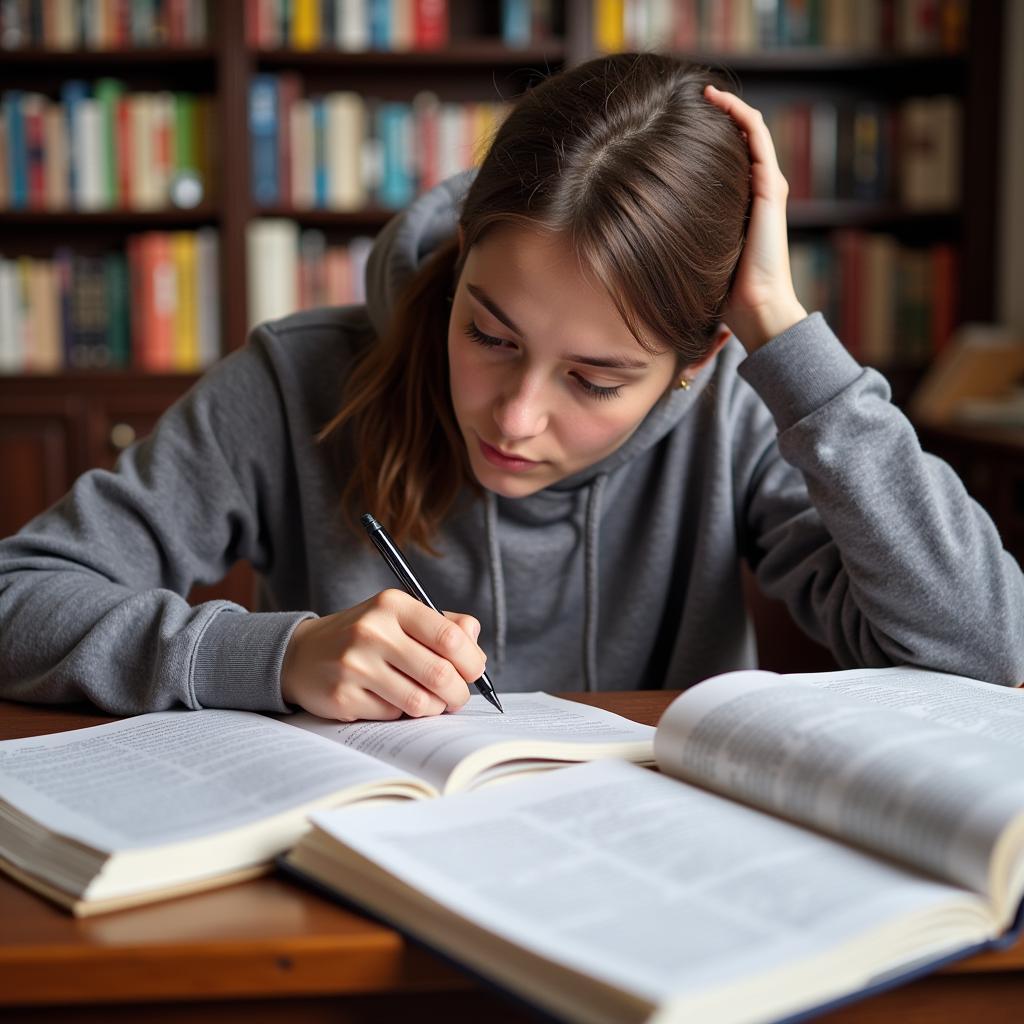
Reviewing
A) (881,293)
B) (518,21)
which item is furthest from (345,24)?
(881,293)

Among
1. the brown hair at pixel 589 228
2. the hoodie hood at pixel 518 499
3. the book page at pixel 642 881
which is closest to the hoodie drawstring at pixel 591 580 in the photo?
the hoodie hood at pixel 518 499

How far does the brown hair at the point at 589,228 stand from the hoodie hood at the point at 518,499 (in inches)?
2.1

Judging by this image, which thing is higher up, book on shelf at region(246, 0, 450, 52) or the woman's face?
A: book on shelf at region(246, 0, 450, 52)

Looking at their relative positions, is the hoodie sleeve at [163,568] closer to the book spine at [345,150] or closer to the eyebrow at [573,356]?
the eyebrow at [573,356]

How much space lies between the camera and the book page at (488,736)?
750 mm

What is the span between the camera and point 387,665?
86 centimetres

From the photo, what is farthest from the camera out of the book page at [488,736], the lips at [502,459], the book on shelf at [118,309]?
the book on shelf at [118,309]

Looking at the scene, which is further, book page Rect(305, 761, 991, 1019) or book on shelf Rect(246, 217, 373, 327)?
book on shelf Rect(246, 217, 373, 327)

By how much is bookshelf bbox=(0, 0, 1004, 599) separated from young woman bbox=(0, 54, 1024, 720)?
1767 mm

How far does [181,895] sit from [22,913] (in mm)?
74

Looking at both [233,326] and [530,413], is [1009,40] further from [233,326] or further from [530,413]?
[530,413]

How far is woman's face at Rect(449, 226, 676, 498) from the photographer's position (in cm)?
100

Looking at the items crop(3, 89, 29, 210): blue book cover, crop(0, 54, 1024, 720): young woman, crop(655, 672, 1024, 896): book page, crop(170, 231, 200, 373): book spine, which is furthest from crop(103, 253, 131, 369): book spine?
crop(655, 672, 1024, 896): book page

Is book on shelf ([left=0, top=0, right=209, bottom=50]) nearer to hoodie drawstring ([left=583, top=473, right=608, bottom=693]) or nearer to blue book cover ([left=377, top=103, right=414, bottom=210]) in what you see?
blue book cover ([left=377, top=103, right=414, bottom=210])
